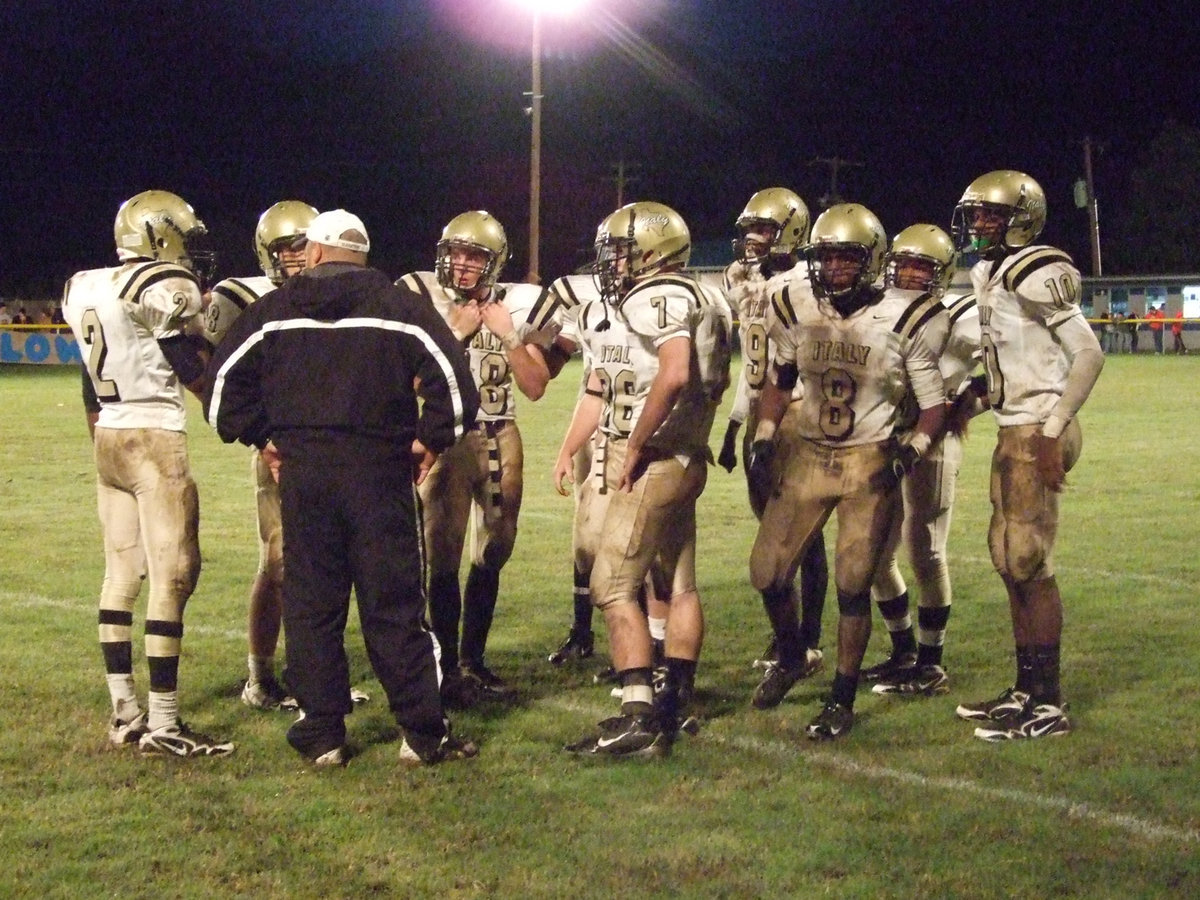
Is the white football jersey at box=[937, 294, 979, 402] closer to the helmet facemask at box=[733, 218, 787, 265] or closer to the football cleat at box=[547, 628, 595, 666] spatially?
the helmet facemask at box=[733, 218, 787, 265]

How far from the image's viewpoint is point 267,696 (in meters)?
5.87

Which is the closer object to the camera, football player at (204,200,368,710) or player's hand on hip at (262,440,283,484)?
player's hand on hip at (262,440,283,484)

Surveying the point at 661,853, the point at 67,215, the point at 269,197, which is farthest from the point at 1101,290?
the point at 661,853

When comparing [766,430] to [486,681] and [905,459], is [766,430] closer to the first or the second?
[905,459]

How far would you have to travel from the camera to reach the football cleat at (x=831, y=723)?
5.40 meters

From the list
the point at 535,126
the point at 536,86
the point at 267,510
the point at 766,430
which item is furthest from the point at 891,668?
the point at 536,86

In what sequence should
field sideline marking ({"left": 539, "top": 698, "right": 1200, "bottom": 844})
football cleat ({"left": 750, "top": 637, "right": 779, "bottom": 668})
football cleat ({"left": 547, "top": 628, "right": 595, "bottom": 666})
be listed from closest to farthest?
field sideline marking ({"left": 539, "top": 698, "right": 1200, "bottom": 844}) → football cleat ({"left": 750, "top": 637, "right": 779, "bottom": 668}) → football cleat ({"left": 547, "top": 628, "right": 595, "bottom": 666})

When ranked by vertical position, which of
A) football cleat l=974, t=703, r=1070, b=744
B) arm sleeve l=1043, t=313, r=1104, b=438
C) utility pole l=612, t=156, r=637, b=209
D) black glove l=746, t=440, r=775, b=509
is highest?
utility pole l=612, t=156, r=637, b=209

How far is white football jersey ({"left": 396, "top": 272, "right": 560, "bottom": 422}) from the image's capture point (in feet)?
20.0

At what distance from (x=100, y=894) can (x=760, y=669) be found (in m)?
3.32

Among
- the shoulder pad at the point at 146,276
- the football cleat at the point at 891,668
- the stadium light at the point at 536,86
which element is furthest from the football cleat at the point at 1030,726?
the stadium light at the point at 536,86

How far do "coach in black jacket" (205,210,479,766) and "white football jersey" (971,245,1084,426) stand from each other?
81.7 inches

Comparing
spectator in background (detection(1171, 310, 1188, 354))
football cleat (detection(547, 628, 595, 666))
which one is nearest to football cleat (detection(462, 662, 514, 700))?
football cleat (detection(547, 628, 595, 666))

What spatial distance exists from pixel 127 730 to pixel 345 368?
5.39 ft
